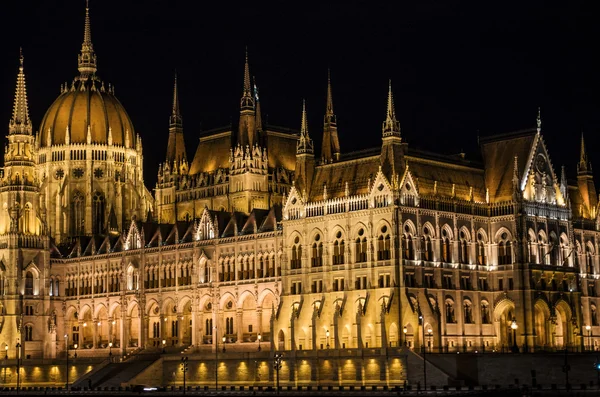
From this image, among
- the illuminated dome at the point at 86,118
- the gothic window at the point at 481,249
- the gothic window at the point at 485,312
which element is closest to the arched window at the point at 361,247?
the gothic window at the point at 481,249

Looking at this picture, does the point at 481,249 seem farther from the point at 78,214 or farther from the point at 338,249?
the point at 78,214

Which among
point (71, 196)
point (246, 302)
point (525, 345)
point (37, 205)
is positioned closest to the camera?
point (525, 345)

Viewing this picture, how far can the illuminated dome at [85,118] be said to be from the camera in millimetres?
192875

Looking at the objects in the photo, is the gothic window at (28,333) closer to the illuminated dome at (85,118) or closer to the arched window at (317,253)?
the illuminated dome at (85,118)

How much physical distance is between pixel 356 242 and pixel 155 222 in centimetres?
4616

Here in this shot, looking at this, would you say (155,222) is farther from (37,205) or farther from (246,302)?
(246,302)

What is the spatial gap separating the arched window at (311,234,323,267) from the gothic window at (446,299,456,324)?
553 inches

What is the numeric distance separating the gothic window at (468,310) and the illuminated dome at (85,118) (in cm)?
7354

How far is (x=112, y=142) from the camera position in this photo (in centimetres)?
19462

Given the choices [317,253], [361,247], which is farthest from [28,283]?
[361,247]

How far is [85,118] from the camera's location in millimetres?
193000

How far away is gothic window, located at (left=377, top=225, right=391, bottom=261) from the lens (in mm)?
133500

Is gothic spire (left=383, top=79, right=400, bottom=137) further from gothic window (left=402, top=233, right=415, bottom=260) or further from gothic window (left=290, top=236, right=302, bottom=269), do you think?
gothic window (left=290, top=236, right=302, bottom=269)

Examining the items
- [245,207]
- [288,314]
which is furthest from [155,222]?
[288,314]
